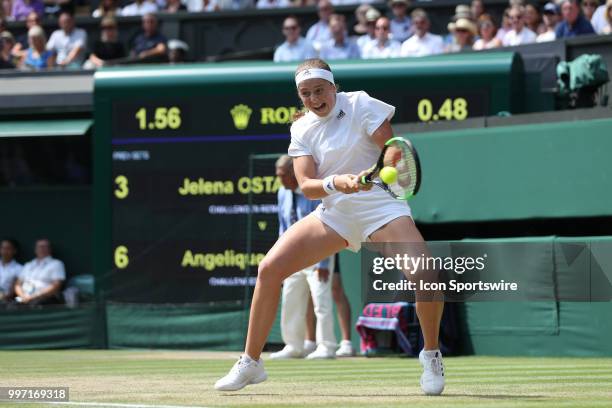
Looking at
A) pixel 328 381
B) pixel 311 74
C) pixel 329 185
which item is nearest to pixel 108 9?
pixel 328 381

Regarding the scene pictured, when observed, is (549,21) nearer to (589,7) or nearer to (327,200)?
(589,7)

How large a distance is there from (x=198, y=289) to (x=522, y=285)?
4.72 m

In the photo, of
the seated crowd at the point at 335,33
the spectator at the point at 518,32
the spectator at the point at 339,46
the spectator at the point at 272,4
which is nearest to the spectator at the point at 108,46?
the seated crowd at the point at 335,33

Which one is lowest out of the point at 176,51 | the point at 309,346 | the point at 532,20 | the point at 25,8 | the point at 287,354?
the point at 309,346

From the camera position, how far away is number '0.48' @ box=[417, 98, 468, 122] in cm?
1510

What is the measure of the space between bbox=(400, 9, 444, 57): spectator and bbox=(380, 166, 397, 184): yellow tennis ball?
1003cm

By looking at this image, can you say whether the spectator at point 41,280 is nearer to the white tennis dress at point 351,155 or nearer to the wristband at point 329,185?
the white tennis dress at point 351,155

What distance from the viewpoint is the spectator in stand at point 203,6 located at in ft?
66.9

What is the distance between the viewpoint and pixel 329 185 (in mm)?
7207

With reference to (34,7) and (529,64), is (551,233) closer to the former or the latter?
(529,64)

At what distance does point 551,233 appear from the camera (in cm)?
1348

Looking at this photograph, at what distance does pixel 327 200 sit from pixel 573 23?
932cm

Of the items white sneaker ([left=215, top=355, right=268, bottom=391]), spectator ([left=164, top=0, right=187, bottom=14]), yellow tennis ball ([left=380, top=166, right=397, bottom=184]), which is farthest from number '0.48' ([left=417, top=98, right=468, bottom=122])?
yellow tennis ball ([left=380, top=166, right=397, bottom=184])

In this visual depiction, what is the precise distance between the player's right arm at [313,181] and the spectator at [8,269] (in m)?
11.3
